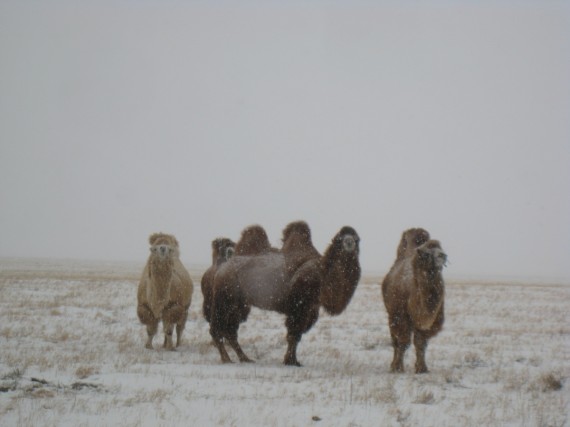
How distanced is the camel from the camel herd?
2 centimetres

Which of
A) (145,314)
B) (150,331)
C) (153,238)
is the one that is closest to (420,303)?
(150,331)

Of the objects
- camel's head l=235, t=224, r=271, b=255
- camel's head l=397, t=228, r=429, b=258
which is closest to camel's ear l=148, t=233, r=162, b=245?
camel's head l=235, t=224, r=271, b=255

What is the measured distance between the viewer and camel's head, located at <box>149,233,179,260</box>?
1131 cm

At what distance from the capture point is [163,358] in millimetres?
9992

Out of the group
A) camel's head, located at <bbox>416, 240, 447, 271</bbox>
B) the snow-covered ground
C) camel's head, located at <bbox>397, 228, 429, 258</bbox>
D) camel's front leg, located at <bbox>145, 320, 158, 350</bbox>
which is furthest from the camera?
camel's front leg, located at <bbox>145, 320, 158, 350</bbox>

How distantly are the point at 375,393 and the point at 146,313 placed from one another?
574cm

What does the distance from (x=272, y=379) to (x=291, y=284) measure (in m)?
2.10

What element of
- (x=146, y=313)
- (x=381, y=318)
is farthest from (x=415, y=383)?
(x=381, y=318)

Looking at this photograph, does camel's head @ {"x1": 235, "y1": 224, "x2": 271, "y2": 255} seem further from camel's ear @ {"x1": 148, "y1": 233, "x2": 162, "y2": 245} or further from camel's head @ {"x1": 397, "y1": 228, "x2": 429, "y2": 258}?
camel's head @ {"x1": 397, "y1": 228, "x2": 429, "y2": 258}

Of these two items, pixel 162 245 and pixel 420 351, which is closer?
pixel 420 351

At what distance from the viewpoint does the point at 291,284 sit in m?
9.96

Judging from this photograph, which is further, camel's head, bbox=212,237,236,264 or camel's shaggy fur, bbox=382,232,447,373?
camel's head, bbox=212,237,236,264

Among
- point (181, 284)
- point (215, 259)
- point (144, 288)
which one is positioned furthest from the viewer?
point (215, 259)

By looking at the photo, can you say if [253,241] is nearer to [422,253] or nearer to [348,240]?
[348,240]
